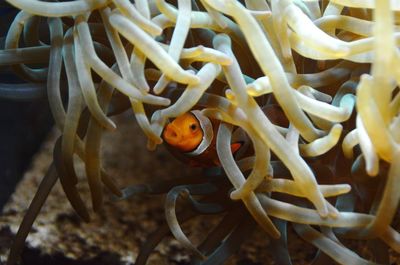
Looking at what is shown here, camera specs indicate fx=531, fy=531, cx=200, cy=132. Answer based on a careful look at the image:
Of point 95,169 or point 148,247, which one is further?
point 148,247

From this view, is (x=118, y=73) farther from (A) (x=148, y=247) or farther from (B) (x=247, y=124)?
(A) (x=148, y=247)

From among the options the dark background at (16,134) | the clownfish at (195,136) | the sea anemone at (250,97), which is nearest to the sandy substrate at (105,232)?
the dark background at (16,134)

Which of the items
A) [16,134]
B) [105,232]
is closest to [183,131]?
[105,232]

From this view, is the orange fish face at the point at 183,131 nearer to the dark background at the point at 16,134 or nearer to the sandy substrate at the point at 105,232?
the sandy substrate at the point at 105,232

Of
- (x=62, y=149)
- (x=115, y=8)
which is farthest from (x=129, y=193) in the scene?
(x=115, y=8)

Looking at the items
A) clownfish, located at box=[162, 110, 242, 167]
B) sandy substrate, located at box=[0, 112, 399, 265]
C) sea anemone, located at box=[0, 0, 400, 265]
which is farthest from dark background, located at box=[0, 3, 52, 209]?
clownfish, located at box=[162, 110, 242, 167]

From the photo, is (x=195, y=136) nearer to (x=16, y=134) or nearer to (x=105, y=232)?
(x=105, y=232)

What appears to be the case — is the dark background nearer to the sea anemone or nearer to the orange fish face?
the sea anemone
